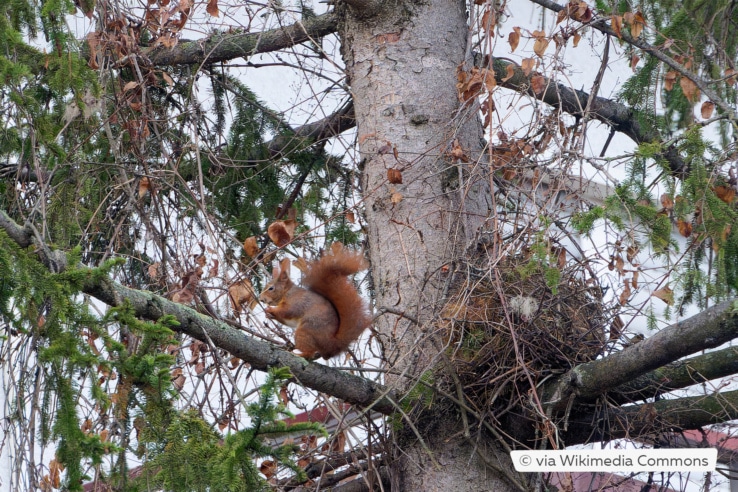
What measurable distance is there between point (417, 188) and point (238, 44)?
1039 millimetres

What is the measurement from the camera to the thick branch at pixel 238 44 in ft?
10.4

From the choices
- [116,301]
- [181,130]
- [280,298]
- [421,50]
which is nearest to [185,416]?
[116,301]

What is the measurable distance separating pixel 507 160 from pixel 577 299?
631mm

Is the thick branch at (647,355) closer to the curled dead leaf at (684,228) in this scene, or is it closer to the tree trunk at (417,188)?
the tree trunk at (417,188)

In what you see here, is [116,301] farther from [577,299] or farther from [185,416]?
[577,299]

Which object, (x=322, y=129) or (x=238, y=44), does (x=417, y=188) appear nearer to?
(x=322, y=129)

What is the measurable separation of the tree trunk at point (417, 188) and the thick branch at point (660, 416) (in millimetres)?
297

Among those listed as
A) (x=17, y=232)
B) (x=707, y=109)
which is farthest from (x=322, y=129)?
(x=17, y=232)

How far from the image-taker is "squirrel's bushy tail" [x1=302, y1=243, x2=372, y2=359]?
2605 mm

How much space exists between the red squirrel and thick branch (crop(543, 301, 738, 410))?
24.2 inches

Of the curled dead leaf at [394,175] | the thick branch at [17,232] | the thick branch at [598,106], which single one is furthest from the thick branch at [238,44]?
the thick branch at [17,232]

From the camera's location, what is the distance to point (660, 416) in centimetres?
234

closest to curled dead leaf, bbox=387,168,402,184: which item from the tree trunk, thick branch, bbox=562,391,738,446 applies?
the tree trunk

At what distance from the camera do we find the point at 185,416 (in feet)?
5.70
